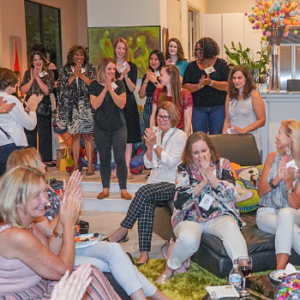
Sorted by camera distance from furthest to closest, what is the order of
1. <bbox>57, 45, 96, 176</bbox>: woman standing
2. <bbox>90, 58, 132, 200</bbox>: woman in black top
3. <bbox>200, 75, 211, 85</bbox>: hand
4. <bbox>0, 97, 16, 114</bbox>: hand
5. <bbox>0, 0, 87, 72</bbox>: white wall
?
<bbox>0, 0, 87, 72</bbox>: white wall → <bbox>57, 45, 96, 176</bbox>: woman standing → <bbox>200, 75, 211, 85</bbox>: hand → <bbox>90, 58, 132, 200</bbox>: woman in black top → <bbox>0, 97, 16, 114</bbox>: hand

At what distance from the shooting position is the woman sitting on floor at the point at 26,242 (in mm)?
2314

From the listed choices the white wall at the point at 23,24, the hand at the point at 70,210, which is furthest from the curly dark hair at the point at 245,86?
the white wall at the point at 23,24

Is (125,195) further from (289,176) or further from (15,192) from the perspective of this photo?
(15,192)

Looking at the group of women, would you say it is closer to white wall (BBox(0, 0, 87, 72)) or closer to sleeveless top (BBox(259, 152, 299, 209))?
sleeveless top (BBox(259, 152, 299, 209))

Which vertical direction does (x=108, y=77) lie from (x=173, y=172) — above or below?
above

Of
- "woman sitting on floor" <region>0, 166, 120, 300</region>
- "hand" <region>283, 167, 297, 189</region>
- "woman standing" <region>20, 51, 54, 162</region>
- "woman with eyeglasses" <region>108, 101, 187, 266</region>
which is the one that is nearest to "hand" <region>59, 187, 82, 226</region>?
"woman sitting on floor" <region>0, 166, 120, 300</region>

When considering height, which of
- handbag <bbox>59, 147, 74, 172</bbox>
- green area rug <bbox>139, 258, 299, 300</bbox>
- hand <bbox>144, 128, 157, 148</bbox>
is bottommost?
green area rug <bbox>139, 258, 299, 300</bbox>

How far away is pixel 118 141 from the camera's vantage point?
17.4 feet

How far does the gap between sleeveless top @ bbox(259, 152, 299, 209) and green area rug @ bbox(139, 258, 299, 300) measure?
1.69 ft

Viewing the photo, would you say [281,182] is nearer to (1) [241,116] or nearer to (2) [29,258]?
(1) [241,116]

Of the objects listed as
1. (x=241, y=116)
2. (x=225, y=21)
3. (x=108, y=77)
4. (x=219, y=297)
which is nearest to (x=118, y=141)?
(x=108, y=77)

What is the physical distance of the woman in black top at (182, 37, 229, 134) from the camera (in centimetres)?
552

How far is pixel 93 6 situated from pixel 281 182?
4293mm

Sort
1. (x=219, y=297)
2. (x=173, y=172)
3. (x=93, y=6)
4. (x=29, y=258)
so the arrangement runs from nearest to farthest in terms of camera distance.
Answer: (x=29, y=258) < (x=219, y=297) < (x=173, y=172) < (x=93, y=6)
